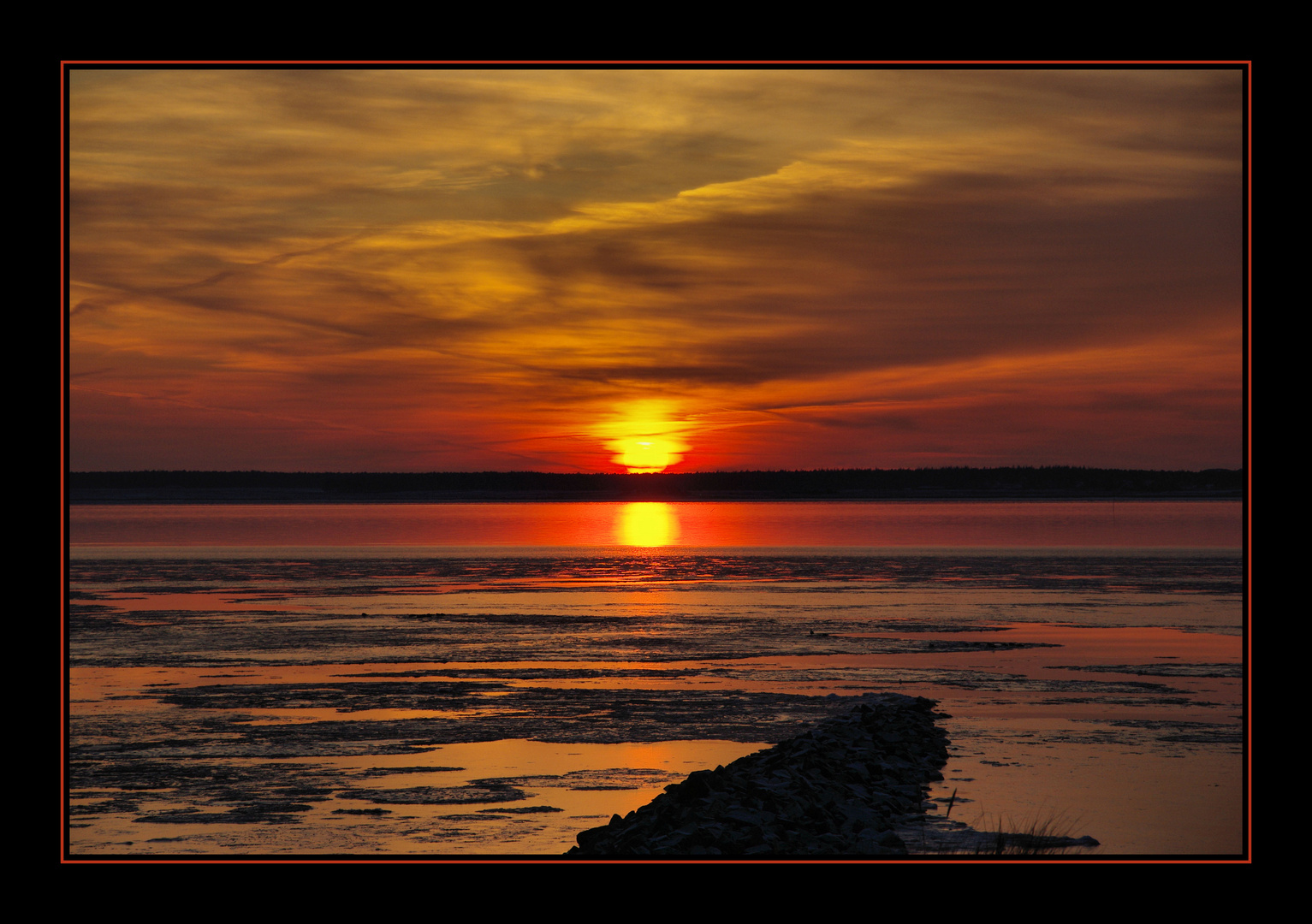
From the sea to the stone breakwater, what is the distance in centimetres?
36

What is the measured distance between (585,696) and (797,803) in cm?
523

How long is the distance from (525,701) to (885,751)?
455 cm

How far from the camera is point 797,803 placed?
31.3 ft

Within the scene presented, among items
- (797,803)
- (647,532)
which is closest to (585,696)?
(797,803)

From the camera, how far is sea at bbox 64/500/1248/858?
958 centimetres

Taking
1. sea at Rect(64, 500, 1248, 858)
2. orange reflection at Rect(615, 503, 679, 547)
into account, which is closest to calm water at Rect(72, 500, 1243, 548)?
orange reflection at Rect(615, 503, 679, 547)

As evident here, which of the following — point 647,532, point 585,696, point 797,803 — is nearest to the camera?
point 797,803

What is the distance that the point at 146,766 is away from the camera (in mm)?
10992
